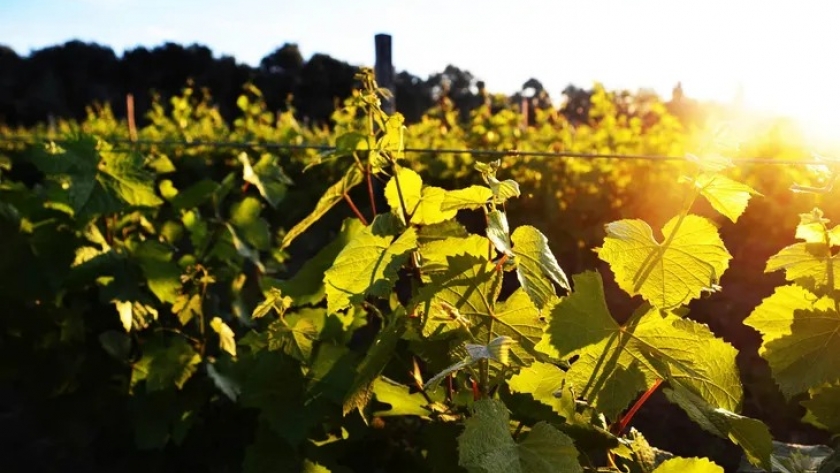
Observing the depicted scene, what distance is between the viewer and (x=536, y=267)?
126cm

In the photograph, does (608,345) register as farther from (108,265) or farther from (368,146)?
(108,265)

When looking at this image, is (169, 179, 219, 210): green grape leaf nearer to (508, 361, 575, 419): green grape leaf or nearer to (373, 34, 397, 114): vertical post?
(373, 34, 397, 114): vertical post

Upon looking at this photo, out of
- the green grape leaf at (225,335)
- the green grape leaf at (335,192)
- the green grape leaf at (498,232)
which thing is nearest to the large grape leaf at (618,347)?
the green grape leaf at (498,232)

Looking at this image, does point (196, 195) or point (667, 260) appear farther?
point (196, 195)

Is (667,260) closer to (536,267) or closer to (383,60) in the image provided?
(536,267)

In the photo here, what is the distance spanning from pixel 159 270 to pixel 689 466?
2065 mm

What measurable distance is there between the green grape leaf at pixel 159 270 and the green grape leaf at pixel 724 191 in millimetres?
2066

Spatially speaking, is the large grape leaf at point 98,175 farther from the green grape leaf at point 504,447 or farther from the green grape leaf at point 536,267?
the green grape leaf at point 504,447

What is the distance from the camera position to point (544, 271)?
4.08 feet

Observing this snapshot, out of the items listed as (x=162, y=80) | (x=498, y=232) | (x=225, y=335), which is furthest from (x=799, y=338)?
(x=162, y=80)

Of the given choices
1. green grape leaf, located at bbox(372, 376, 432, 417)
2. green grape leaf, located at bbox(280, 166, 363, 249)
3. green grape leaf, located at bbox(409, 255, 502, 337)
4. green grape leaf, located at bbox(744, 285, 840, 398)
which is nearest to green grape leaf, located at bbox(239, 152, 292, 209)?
green grape leaf, located at bbox(280, 166, 363, 249)

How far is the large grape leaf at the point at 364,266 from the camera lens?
1417mm

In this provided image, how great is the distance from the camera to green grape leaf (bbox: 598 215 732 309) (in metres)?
1.18

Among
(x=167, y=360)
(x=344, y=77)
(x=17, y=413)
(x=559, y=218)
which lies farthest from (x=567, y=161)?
(x=344, y=77)
